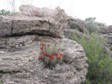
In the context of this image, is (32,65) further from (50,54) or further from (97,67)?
(97,67)

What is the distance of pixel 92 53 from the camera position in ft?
36.2

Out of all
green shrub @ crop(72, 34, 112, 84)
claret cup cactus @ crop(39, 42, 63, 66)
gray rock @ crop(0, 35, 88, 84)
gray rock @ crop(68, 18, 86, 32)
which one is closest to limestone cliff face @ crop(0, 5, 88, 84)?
gray rock @ crop(0, 35, 88, 84)

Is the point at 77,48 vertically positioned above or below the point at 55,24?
below

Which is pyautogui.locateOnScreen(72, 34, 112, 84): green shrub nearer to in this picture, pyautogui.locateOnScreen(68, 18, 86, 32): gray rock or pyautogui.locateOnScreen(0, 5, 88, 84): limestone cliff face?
pyautogui.locateOnScreen(0, 5, 88, 84): limestone cliff face

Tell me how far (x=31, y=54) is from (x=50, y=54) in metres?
0.52

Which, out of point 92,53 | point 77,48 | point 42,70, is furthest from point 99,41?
point 42,70

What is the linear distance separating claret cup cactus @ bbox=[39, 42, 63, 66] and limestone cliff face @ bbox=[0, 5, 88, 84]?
159 millimetres

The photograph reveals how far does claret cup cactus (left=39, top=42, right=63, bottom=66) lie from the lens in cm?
824

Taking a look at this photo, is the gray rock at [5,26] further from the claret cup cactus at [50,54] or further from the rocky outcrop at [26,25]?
the claret cup cactus at [50,54]

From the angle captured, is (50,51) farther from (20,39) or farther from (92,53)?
(92,53)

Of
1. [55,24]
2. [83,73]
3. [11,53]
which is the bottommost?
[83,73]

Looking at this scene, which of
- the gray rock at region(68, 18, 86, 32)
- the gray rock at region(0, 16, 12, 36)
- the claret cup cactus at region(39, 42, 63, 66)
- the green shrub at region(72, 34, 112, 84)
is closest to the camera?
the claret cup cactus at region(39, 42, 63, 66)

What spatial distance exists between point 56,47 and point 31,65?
99 cm

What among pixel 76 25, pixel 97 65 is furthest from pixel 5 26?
pixel 76 25
